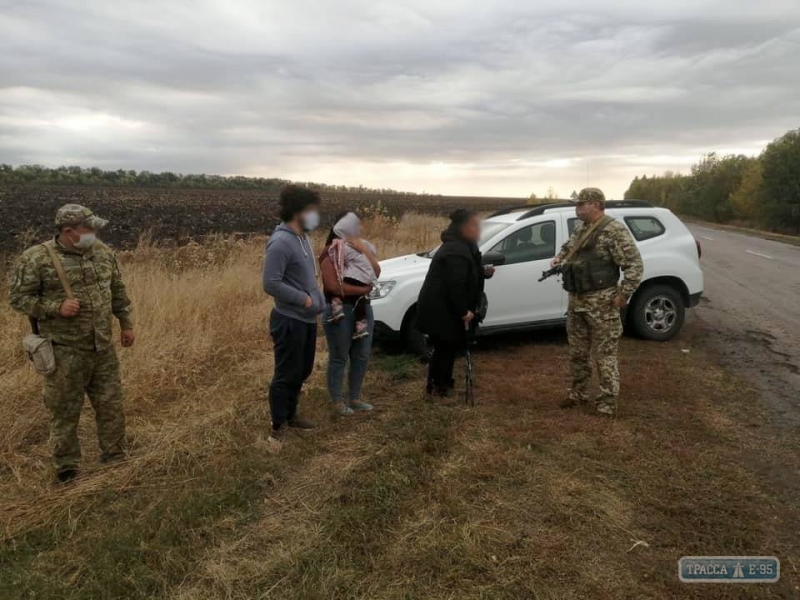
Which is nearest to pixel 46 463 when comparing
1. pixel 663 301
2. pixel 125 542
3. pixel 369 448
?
pixel 125 542

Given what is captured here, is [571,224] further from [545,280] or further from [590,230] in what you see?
[590,230]

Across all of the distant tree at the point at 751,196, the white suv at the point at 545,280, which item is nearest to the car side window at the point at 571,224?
the white suv at the point at 545,280

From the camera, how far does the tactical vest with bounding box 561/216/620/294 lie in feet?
14.6

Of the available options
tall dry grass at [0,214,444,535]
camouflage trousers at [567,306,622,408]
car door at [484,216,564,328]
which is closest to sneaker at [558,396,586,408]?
camouflage trousers at [567,306,622,408]

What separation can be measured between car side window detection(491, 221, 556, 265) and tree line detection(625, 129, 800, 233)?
27.8 metres

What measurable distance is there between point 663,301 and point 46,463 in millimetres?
6520

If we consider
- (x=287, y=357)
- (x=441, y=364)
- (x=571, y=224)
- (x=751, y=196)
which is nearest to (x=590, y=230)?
(x=441, y=364)

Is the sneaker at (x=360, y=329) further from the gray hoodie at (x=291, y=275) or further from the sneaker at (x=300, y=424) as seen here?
the sneaker at (x=300, y=424)

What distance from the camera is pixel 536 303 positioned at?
6.61 m

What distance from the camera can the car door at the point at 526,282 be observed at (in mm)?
6484

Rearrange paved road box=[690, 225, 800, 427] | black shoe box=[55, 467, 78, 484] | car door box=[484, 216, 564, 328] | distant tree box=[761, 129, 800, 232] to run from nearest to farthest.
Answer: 1. black shoe box=[55, 467, 78, 484]
2. paved road box=[690, 225, 800, 427]
3. car door box=[484, 216, 564, 328]
4. distant tree box=[761, 129, 800, 232]

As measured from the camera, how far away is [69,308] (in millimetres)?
3328

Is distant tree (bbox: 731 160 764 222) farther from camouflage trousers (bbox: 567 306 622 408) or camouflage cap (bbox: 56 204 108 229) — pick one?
camouflage cap (bbox: 56 204 108 229)

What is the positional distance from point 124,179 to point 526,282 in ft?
248
